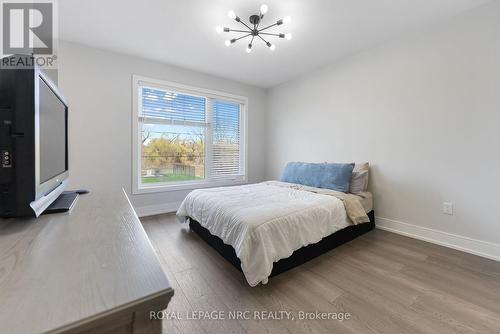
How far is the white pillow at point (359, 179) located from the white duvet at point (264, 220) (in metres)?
0.57

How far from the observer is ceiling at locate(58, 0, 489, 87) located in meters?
2.05

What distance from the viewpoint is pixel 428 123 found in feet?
7.86

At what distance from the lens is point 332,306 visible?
140cm

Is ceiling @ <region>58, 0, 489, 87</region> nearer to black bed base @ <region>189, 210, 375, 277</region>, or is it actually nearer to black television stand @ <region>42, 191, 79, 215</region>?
black television stand @ <region>42, 191, 79, 215</region>

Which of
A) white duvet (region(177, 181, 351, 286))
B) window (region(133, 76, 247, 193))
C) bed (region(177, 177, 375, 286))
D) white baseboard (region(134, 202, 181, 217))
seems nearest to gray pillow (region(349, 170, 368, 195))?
bed (region(177, 177, 375, 286))

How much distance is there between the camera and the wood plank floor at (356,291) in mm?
1250

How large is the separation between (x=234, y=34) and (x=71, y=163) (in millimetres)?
2711

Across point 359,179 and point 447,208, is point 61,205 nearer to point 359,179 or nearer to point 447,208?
point 359,179

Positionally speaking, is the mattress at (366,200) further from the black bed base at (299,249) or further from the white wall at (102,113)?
the white wall at (102,113)

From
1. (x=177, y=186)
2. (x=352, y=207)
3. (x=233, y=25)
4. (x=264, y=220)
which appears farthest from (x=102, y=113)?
(x=352, y=207)

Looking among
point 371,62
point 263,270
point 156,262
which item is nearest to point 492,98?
point 371,62

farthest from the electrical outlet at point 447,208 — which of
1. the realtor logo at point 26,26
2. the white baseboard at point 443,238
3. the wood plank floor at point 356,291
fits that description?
the realtor logo at point 26,26

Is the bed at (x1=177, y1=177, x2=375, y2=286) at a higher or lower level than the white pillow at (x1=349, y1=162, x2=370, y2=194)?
lower

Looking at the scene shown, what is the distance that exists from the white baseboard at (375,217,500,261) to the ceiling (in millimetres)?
2415
